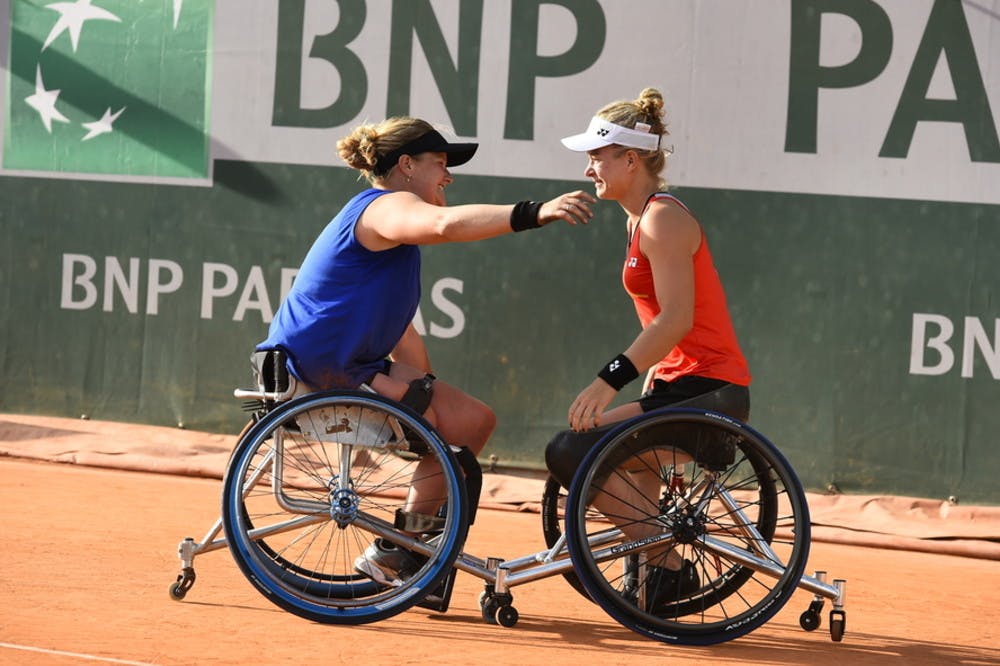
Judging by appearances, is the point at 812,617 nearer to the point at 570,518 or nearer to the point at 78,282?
the point at 570,518

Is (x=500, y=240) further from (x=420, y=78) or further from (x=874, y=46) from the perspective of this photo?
(x=874, y=46)

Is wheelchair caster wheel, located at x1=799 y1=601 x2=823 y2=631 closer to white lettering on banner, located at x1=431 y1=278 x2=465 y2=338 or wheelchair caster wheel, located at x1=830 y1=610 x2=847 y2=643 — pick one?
wheelchair caster wheel, located at x1=830 y1=610 x2=847 y2=643

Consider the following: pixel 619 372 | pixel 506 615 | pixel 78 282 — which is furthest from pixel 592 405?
pixel 78 282

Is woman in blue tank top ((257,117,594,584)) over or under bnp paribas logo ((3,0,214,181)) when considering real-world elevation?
under

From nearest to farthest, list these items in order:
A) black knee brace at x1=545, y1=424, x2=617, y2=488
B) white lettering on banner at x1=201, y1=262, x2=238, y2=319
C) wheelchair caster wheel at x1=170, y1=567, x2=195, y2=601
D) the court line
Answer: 1. the court line
2. black knee brace at x1=545, y1=424, x2=617, y2=488
3. wheelchair caster wheel at x1=170, y1=567, x2=195, y2=601
4. white lettering on banner at x1=201, y1=262, x2=238, y2=319

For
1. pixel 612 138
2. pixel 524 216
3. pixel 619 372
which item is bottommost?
pixel 619 372

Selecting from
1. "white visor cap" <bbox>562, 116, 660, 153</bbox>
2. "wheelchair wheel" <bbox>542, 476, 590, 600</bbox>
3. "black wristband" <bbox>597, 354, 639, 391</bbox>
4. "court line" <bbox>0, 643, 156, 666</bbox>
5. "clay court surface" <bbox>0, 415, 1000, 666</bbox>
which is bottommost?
"clay court surface" <bbox>0, 415, 1000, 666</bbox>

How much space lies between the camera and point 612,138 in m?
3.66

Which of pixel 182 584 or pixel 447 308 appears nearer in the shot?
pixel 182 584

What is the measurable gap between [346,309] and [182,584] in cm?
91

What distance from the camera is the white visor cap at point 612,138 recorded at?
144 inches

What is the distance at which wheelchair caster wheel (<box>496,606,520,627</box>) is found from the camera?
3.65 m

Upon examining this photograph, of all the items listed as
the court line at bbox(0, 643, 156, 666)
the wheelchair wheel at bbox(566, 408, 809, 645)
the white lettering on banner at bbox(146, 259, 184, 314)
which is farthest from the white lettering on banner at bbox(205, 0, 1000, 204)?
the court line at bbox(0, 643, 156, 666)

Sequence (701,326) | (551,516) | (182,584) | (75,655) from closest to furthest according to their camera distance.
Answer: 1. (75,655)
2. (701,326)
3. (182,584)
4. (551,516)
